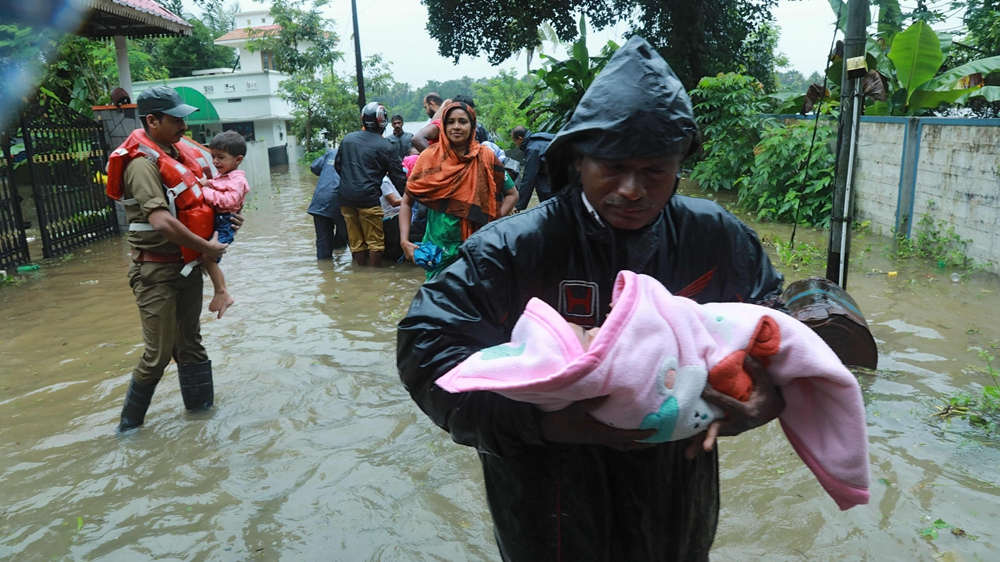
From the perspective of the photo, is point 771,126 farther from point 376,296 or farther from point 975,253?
point 376,296

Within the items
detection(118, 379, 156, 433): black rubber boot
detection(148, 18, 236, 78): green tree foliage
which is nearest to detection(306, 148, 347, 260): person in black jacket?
detection(118, 379, 156, 433): black rubber boot

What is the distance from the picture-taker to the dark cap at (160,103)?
12.9 ft

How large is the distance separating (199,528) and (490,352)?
2644mm

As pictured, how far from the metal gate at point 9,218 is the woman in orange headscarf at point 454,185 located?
20.1 ft

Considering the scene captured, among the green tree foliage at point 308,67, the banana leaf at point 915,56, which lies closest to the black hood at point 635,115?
the banana leaf at point 915,56

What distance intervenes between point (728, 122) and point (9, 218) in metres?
11.4

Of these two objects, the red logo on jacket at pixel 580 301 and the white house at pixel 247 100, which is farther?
the white house at pixel 247 100

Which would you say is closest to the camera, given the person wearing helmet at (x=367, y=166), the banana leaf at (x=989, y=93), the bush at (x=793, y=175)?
the person wearing helmet at (x=367, y=166)

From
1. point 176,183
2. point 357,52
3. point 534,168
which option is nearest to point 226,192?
point 176,183

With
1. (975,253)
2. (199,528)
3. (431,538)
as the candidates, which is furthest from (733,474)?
(975,253)

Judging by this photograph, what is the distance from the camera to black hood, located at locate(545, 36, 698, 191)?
4.85ft

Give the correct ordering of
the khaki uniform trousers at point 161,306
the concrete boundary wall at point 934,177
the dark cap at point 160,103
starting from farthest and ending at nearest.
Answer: the concrete boundary wall at point 934,177 < the khaki uniform trousers at point 161,306 < the dark cap at point 160,103

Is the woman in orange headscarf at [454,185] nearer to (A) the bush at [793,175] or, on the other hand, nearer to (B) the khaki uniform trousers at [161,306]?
(B) the khaki uniform trousers at [161,306]

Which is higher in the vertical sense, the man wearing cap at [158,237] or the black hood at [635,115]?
the black hood at [635,115]
